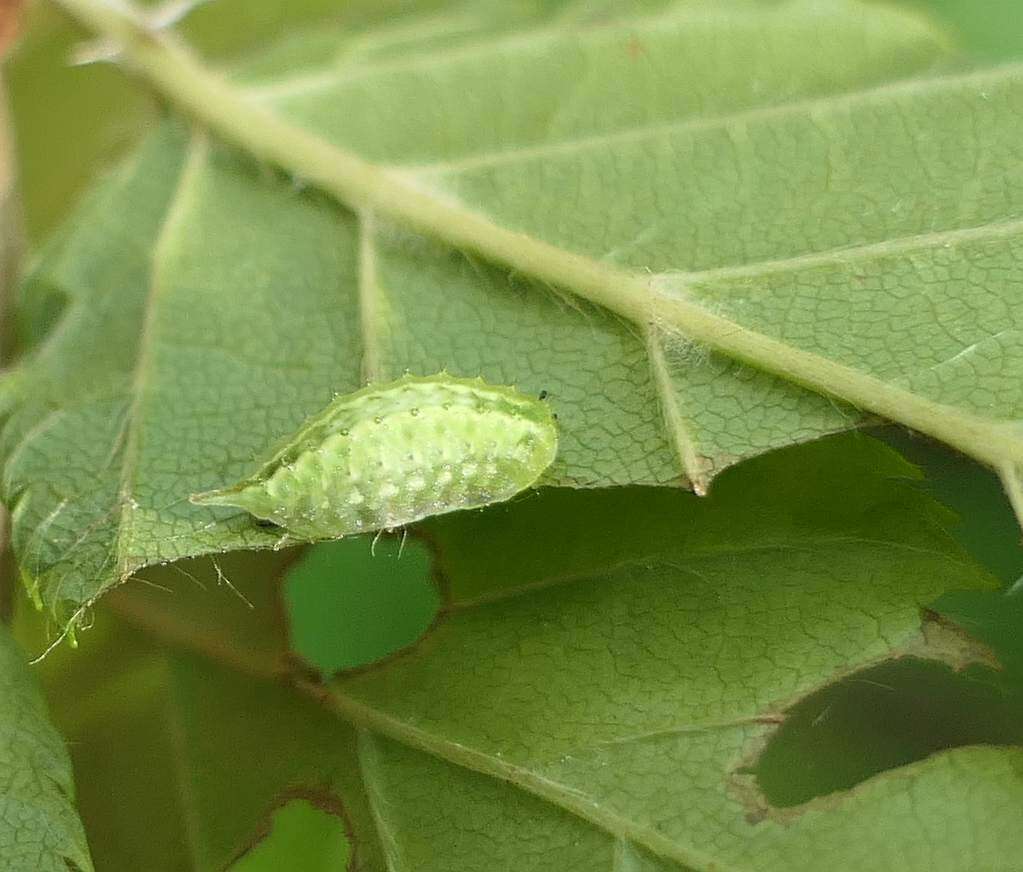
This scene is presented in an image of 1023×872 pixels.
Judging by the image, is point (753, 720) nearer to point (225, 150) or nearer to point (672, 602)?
point (672, 602)

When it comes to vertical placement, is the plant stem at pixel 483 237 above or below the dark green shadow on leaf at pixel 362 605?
above

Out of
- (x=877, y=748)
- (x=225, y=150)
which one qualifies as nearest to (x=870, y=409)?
(x=877, y=748)

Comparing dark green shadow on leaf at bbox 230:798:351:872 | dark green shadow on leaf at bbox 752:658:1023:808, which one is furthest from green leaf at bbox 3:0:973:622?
dark green shadow on leaf at bbox 230:798:351:872

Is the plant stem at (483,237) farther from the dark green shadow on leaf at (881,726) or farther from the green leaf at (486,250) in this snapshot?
the dark green shadow on leaf at (881,726)

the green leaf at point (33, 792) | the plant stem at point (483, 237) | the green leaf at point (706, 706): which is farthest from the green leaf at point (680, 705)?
the green leaf at point (33, 792)

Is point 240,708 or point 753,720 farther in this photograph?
point 240,708

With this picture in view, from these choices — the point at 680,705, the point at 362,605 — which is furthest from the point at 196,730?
the point at 680,705
